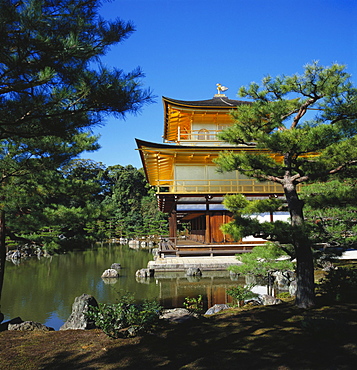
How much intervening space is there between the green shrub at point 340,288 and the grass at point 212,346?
0.58 m

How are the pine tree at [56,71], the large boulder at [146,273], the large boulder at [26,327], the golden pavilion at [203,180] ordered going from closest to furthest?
the pine tree at [56,71] < the large boulder at [26,327] < the large boulder at [146,273] < the golden pavilion at [203,180]

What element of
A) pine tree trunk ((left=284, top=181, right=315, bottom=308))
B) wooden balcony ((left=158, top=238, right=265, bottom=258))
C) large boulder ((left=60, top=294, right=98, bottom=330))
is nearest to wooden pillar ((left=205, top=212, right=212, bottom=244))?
wooden balcony ((left=158, top=238, right=265, bottom=258))

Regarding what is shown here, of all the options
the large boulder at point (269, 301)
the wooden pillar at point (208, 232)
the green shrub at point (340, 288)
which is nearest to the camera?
the green shrub at point (340, 288)

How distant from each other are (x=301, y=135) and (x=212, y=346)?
329cm

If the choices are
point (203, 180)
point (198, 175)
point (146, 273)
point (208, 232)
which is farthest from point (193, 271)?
point (198, 175)

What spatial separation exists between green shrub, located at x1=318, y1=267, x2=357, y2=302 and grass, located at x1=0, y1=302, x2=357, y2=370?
23.0 inches

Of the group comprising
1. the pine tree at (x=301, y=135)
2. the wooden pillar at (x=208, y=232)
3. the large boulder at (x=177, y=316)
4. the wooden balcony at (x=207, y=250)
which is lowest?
the large boulder at (x=177, y=316)

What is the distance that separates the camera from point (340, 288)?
5.60 m

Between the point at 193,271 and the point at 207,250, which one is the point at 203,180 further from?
the point at 193,271

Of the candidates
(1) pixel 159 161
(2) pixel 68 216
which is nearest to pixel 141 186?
(1) pixel 159 161

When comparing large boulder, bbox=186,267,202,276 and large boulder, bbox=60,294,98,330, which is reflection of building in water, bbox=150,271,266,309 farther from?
large boulder, bbox=60,294,98,330

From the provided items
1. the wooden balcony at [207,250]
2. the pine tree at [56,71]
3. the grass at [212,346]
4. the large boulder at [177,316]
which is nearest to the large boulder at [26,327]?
the grass at [212,346]

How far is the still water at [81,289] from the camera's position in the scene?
770 cm

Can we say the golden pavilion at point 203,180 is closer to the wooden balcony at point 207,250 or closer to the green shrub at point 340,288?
the wooden balcony at point 207,250
